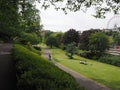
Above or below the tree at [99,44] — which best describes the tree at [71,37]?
above

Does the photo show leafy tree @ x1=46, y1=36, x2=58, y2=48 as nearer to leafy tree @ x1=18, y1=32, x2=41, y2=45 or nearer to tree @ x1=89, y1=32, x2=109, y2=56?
leafy tree @ x1=18, y1=32, x2=41, y2=45

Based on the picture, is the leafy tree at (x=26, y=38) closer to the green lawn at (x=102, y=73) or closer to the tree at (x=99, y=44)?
the tree at (x=99, y=44)

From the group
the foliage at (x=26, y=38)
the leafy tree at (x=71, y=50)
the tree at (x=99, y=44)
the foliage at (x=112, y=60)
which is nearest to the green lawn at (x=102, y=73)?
the foliage at (x=112, y=60)

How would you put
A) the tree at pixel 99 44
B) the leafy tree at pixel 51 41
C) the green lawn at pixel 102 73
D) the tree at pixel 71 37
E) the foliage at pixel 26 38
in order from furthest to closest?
the leafy tree at pixel 51 41 < the tree at pixel 71 37 < the foliage at pixel 26 38 < the tree at pixel 99 44 < the green lawn at pixel 102 73

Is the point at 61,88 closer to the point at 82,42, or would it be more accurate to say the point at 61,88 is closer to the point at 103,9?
the point at 103,9

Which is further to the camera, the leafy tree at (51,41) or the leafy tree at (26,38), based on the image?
the leafy tree at (51,41)

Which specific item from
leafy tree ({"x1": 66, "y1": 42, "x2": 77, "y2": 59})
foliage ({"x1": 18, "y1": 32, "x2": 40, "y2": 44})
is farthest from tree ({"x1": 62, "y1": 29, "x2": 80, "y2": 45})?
leafy tree ({"x1": 66, "y1": 42, "x2": 77, "y2": 59})

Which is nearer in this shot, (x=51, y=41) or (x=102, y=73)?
(x=102, y=73)

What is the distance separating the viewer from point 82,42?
3059 inches

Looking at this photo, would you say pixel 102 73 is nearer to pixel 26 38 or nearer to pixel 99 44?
pixel 99 44

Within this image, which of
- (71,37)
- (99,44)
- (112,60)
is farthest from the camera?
(71,37)

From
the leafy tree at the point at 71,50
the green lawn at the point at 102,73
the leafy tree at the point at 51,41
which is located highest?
the leafy tree at the point at 51,41

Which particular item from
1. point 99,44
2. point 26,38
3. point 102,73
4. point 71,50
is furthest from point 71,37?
point 102,73

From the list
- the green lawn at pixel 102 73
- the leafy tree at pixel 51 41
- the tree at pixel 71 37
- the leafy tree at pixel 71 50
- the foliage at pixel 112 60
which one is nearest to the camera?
the green lawn at pixel 102 73
